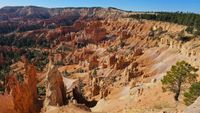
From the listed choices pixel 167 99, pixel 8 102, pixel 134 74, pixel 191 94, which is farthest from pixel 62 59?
pixel 191 94

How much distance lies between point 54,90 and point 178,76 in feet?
83.3

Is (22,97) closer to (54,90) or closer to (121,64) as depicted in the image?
(54,90)

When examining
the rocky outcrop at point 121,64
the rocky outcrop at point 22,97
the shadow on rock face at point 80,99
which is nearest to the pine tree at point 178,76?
the shadow on rock face at point 80,99

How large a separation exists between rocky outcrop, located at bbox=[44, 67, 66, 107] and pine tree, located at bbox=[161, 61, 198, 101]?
21447 millimetres

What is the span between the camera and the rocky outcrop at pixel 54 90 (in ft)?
201

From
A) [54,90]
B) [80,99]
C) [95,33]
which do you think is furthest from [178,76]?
[95,33]

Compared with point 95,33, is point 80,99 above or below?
above

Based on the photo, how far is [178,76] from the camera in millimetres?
44219

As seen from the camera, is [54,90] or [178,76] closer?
[178,76]

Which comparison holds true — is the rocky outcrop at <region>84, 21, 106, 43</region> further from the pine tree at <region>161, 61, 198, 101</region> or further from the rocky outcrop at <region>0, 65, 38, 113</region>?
the pine tree at <region>161, 61, 198, 101</region>

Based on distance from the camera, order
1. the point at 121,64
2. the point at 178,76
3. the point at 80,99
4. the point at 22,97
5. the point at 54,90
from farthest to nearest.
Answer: the point at 121,64 → the point at 80,99 → the point at 22,97 → the point at 54,90 → the point at 178,76

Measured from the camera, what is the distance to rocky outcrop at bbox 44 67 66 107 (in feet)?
201

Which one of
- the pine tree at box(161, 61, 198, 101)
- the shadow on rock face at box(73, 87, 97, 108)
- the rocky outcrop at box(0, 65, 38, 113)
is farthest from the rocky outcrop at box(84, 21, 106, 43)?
the pine tree at box(161, 61, 198, 101)

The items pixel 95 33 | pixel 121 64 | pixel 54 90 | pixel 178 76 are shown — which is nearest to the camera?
pixel 178 76
